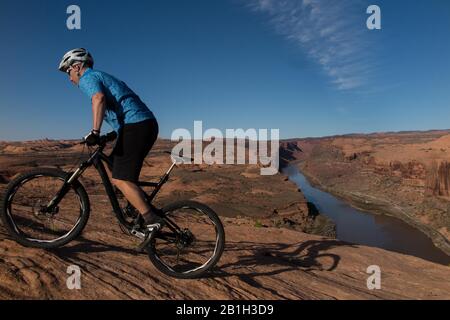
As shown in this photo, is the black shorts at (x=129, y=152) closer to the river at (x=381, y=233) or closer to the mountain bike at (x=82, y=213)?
the mountain bike at (x=82, y=213)

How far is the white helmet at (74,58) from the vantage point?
425cm

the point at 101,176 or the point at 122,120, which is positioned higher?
the point at 122,120

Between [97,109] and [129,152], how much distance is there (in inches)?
24.6

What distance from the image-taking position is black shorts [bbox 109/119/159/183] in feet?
13.6

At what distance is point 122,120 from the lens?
4.25 meters

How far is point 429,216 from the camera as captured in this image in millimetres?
45969

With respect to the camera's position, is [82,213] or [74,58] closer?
[74,58]

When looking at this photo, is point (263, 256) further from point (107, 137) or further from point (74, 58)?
point (74, 58)

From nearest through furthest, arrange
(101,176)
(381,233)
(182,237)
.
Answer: (101,176) → (182,237) → (381,233)
